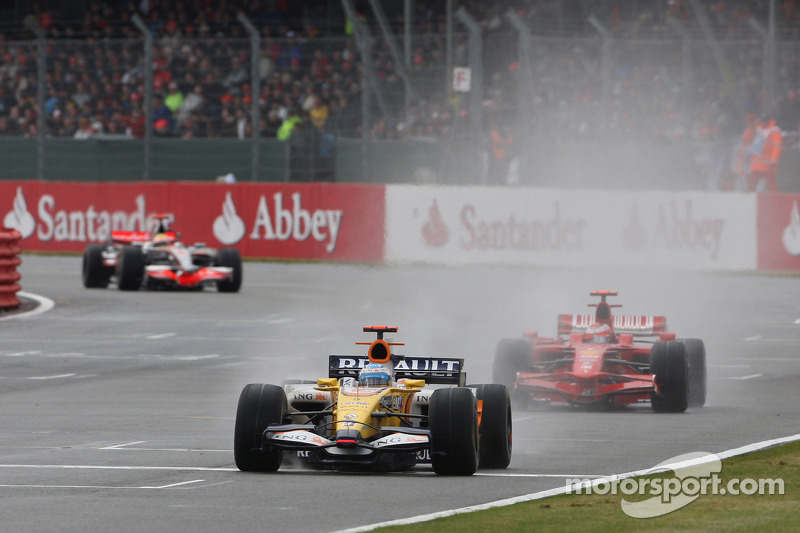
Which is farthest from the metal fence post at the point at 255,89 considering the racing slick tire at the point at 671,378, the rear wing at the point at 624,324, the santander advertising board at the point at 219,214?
the racing slick tire at the point at 671,378

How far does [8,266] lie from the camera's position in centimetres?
2356

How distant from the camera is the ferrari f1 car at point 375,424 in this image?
9672 mm

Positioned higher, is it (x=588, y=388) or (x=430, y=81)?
(x=430, y=81)

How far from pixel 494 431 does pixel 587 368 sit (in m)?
4.13

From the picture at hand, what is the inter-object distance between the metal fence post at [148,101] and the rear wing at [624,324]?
19437 millimetres

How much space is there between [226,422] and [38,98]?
2342 cm

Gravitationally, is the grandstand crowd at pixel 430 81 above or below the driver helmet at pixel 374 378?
above

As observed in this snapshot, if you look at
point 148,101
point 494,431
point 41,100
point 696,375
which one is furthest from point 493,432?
point 41,100

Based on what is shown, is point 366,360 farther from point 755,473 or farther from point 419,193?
point 419,193

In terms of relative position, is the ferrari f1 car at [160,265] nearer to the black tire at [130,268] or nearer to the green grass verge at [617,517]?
the black tire at [130,268]

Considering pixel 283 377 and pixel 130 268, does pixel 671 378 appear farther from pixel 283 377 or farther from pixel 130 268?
pixel 130 268

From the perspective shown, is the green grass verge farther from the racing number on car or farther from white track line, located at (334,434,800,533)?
the racing number on car

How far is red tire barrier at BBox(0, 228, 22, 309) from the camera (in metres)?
23.4

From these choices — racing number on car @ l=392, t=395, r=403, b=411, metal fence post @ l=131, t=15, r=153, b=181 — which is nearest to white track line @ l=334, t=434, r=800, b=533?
racing number on car @ l=392, t=395, r=403, b=411
